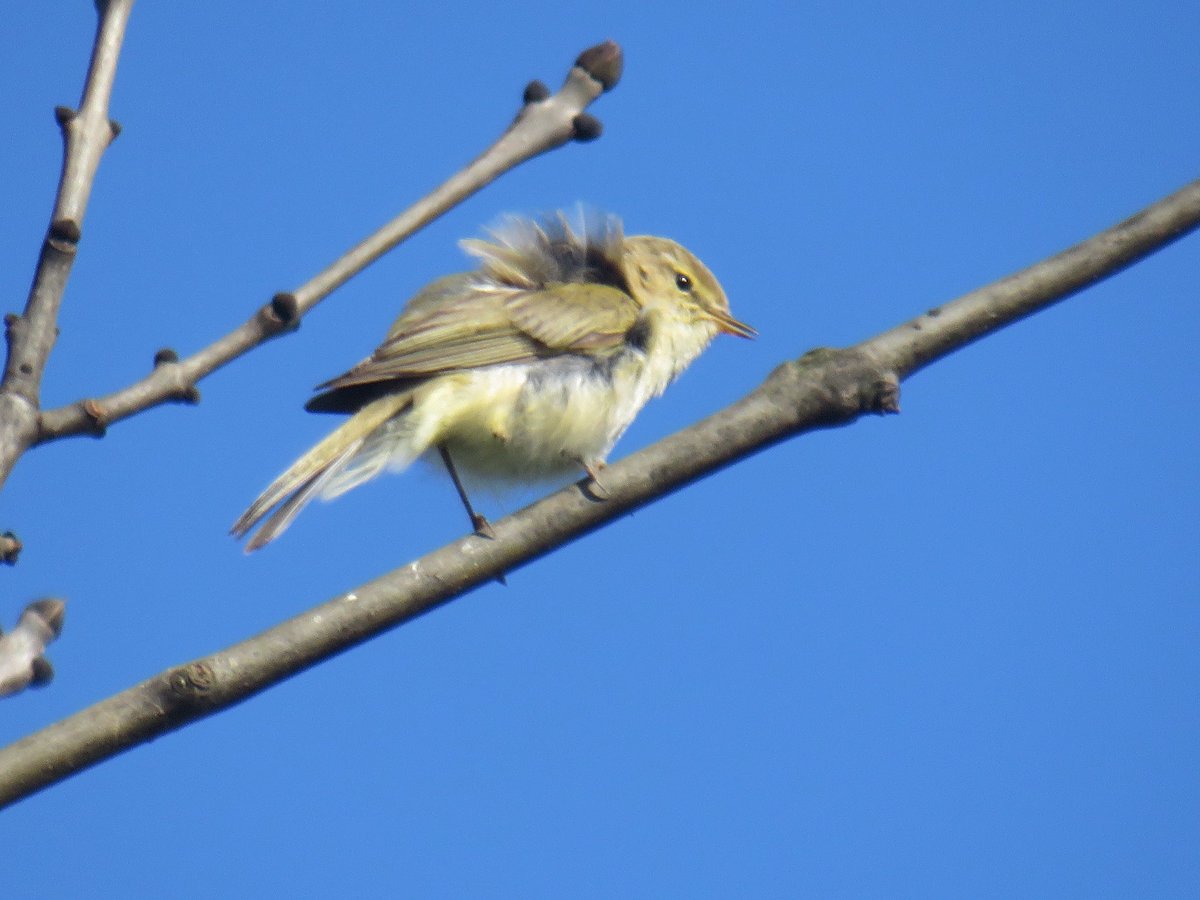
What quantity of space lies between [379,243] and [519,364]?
8.76 ft

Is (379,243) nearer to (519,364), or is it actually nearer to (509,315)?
(519,364)

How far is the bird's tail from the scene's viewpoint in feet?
12.3

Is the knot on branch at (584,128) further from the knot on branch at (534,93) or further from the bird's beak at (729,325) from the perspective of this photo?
the bird's beak at (729,325)

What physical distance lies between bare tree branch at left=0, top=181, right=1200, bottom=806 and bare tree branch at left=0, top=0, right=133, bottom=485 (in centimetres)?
47


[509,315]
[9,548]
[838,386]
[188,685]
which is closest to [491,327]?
[509,315]

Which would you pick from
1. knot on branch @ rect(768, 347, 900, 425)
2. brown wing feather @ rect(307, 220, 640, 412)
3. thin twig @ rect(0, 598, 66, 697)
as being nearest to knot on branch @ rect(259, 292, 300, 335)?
thin twig @ rect(0, 598, 66, 697)

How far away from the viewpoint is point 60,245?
6.68ft

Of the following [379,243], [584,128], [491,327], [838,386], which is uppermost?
[491,327]

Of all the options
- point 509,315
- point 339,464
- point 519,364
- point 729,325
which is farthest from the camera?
point 729,325

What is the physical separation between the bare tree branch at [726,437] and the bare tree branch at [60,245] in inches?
18.4

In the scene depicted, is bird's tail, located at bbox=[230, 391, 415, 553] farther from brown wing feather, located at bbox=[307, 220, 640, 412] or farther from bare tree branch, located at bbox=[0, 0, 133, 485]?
bare tree branch, located at bbox=[0, 0, 133, 485]

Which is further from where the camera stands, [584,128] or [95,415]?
[584,128]

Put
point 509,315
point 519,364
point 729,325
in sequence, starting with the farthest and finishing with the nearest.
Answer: point 729,325
point 509,315
point 519,364

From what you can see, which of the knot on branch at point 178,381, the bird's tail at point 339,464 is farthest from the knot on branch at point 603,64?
the bird's tail at point 339,464
